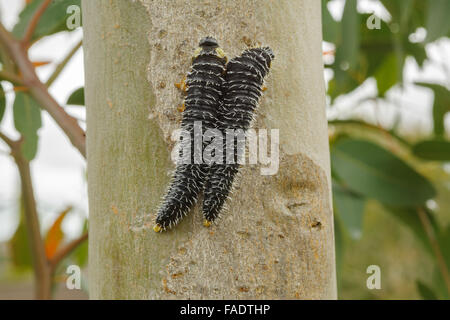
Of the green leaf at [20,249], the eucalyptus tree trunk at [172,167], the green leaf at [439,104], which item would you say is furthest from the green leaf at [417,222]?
the green leaf at [20,249]

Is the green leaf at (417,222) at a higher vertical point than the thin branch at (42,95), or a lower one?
lower

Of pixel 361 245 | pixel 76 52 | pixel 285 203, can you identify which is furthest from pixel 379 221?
pixel 285 203

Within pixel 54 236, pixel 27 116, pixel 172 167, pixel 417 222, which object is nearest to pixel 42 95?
pixel 27 116

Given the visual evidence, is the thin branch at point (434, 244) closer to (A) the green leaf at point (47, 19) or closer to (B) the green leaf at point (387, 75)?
(B) the green leaf at point (387, 75)
